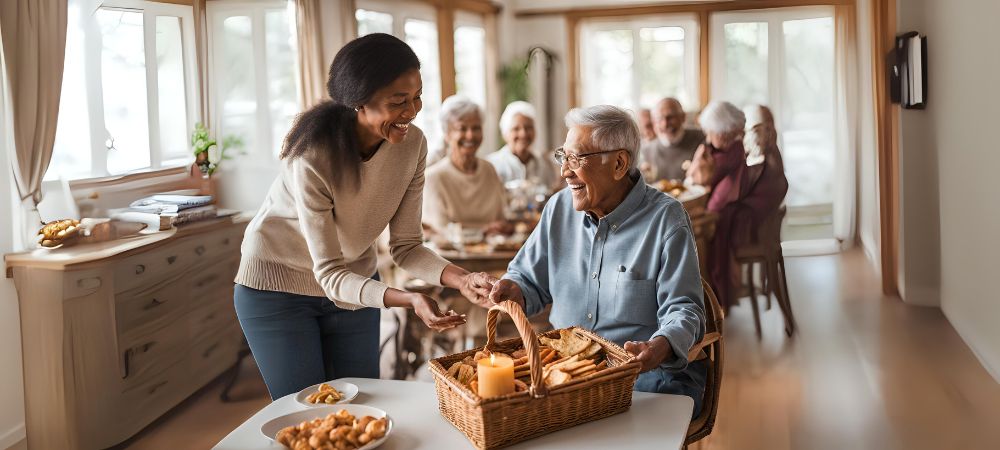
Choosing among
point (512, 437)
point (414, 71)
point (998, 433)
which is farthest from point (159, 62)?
point (998, 433)

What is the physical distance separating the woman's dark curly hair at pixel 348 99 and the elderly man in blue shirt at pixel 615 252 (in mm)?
416

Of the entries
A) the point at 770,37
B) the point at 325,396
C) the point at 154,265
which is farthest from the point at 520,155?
the point at 325,396

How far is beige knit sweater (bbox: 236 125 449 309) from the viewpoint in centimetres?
205

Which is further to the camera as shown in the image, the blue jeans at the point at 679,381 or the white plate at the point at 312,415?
the blue jeans at the point at 679,381

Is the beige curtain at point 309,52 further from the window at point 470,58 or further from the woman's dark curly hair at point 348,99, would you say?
the woman's dark curly hair at point 348,99

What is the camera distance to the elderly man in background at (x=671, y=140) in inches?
158

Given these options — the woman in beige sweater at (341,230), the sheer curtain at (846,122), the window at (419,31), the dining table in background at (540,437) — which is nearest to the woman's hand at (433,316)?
the woman in beige sweater at (341,230)

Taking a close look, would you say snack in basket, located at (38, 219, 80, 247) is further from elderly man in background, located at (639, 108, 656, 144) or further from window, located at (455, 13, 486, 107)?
window, located at (455, 13, 486, 107)

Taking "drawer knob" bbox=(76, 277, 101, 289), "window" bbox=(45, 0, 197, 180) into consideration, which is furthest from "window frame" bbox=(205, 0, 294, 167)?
"drawer knob" bbox=(76, 277, 101, 289)

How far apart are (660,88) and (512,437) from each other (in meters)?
2.83

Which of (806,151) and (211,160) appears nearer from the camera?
(211,160)

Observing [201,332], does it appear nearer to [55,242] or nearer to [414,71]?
[55,242]

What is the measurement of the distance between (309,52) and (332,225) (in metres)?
2.17

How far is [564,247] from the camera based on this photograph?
7.11 ft
